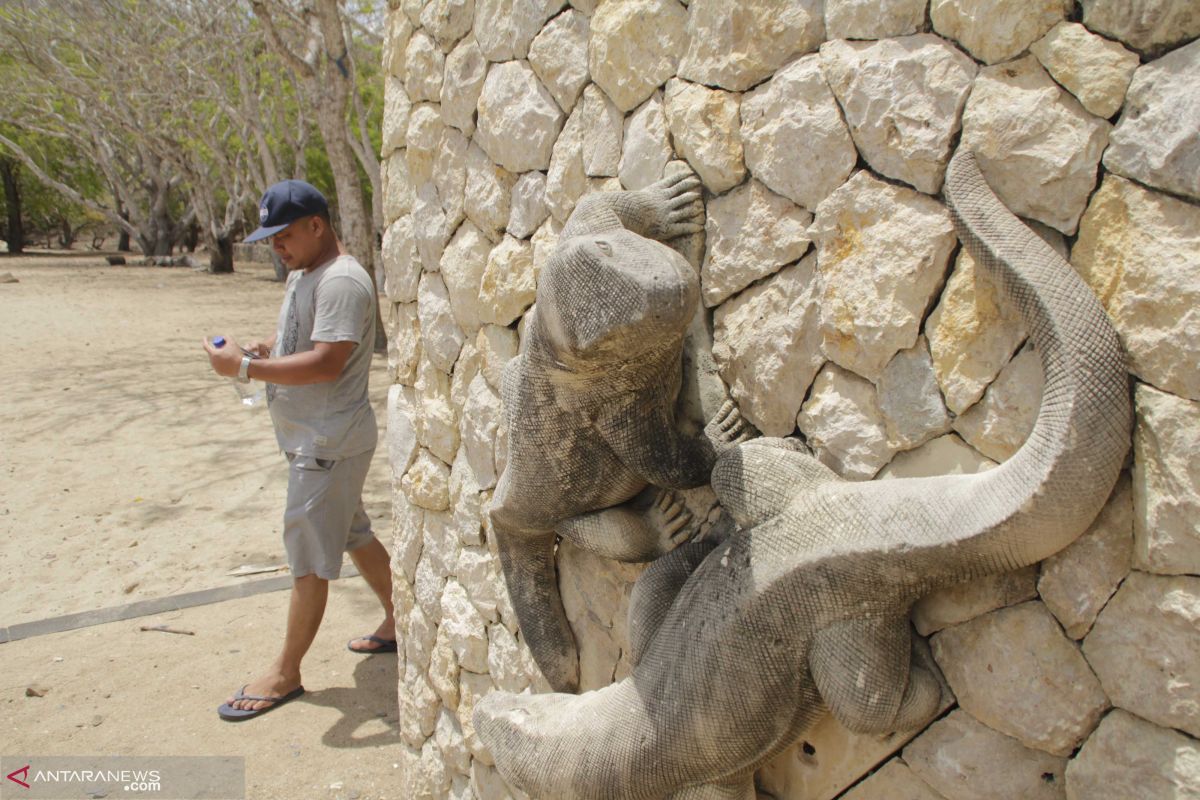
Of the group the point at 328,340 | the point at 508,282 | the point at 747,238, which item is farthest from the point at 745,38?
the point at 328,340

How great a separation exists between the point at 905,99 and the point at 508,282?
1381mm

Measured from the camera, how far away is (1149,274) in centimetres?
142

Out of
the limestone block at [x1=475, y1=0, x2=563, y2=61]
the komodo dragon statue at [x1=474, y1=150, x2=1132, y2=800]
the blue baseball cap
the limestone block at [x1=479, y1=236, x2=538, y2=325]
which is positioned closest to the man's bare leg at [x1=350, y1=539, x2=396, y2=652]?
the blue baseball cap

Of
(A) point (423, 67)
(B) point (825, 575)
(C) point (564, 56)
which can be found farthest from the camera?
(A) point (423, 67)

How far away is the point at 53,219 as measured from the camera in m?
39.8

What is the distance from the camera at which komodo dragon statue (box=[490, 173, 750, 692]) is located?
1.73m

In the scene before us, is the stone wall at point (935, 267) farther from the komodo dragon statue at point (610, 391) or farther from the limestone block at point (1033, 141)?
the komodo dragon statue at point (610, 391)

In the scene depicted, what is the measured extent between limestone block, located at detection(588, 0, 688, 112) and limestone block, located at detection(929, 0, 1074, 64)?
68 centimetres

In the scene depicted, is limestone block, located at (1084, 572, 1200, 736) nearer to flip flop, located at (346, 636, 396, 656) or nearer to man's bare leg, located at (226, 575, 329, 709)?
man's bare leg, located at (226, 575, 329, 709)

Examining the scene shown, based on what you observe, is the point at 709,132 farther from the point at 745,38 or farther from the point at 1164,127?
the point at 1164,127

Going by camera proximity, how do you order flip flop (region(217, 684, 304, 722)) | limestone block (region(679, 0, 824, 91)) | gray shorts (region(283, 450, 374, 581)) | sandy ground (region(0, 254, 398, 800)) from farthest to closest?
1. flip flop (region(217, 684, 304, 722))
2. sandy ground (region(0, 254, 398, 800))
3. gray shorts (region(283, 450, 374, 581))
4. limestone block (region(679, 0, 824, 91))

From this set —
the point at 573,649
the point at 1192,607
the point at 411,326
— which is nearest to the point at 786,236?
the point at 1192,607

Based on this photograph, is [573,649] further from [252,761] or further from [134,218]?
[134,218]

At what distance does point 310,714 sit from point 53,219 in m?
43.3
